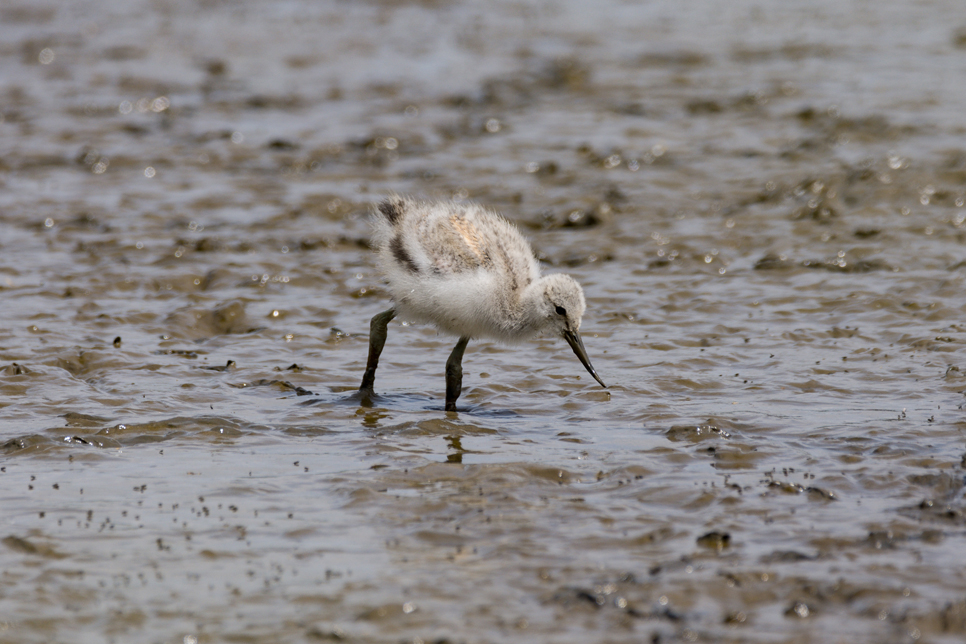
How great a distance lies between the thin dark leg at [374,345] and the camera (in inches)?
247

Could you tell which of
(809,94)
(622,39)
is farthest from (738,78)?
(622,39)

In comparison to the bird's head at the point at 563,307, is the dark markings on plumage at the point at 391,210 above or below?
above

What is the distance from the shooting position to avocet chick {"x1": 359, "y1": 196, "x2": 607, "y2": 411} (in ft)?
19.0

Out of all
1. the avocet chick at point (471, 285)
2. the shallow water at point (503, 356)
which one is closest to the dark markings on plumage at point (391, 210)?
the avocet chick at point (471, 285)

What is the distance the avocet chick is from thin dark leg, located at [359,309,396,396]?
0.08 meters

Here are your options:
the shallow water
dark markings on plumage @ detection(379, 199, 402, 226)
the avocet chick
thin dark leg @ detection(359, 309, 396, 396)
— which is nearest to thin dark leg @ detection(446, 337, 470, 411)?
the avocet chick

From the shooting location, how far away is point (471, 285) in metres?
5.76

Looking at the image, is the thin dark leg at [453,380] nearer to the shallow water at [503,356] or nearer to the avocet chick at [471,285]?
the avocet chick at [471,285]

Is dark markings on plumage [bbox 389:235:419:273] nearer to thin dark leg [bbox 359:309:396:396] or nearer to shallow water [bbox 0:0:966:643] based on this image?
thin dark leg [bbox 359:309:396:396]

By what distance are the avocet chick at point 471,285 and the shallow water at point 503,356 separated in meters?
0.45

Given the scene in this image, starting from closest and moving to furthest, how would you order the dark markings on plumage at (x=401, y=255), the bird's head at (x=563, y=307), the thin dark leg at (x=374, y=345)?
the bird's head at (x=563, y=307) → the dark markings on plumage at (x=401, y=255) → the thin dark leg at (x=374, y=345)

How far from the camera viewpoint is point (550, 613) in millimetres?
3855

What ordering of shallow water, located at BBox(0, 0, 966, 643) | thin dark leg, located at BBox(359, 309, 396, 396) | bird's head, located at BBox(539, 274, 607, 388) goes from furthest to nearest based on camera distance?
1. thin dark leg, located at BBox(359, 309, 396, 396)
2. bird's head, located at BBox(539, 274, 607, 388)
3. shallow water, located at BBox(0, 0, 966, 643)

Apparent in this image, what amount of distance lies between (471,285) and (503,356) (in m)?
1.36
